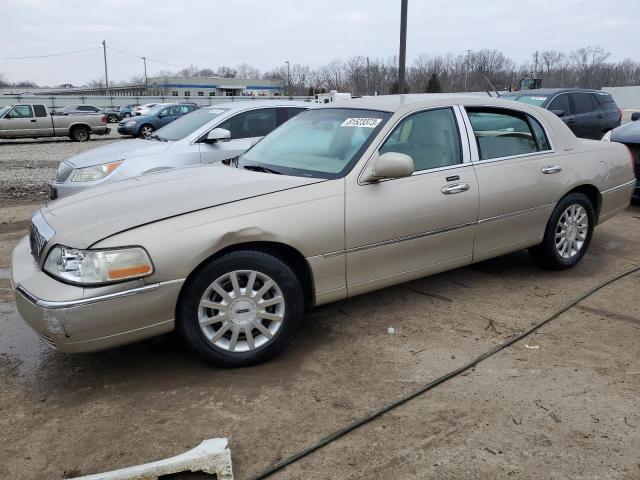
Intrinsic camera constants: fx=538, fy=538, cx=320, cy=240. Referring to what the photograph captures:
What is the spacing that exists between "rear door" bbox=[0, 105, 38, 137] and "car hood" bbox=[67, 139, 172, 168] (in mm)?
17011

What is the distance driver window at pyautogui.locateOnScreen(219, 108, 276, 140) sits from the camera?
22.6 feet

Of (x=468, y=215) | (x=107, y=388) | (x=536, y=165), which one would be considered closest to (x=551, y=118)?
(x=536, y=165)

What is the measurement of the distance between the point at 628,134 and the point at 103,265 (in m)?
7.67

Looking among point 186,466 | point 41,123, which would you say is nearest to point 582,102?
point 186,466

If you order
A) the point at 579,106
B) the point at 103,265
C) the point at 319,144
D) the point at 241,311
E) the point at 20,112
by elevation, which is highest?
the point at 579,106

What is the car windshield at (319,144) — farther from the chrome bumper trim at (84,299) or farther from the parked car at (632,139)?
the parked car at (632,139)

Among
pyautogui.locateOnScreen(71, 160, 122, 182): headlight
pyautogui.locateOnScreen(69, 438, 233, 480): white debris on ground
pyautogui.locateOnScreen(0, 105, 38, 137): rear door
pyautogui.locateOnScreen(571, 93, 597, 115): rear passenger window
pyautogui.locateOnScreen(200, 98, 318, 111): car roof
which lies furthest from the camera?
pyautogui.locateOnScreen(0, 105, 38, 137): rear door

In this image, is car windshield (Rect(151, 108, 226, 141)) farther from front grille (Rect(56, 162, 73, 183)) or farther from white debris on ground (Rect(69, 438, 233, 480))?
white debris on ground (Rect(69, 438, 233, 480))

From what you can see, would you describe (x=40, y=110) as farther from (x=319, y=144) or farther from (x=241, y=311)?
(x=241, y=311)

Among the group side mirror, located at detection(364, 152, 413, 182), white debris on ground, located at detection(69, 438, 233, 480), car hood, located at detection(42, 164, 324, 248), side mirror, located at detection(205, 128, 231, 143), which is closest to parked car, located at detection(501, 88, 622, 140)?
side mirror, located at detection(205, 128, 231, 143)

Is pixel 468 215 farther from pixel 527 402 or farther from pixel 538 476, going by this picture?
pixel 538 476

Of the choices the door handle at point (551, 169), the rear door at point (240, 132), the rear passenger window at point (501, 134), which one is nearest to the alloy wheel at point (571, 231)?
the door handle at point (551, 169)

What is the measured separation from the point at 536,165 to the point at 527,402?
2.35 m

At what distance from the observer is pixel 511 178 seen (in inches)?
172
